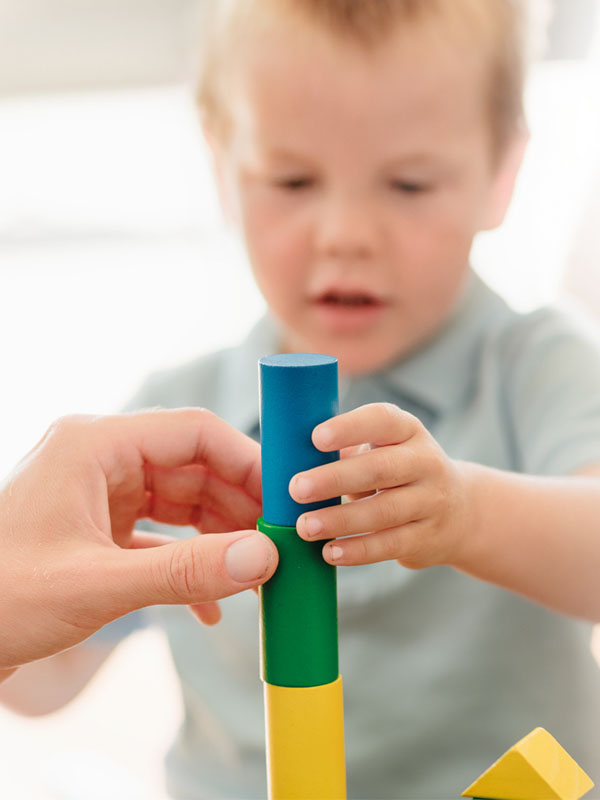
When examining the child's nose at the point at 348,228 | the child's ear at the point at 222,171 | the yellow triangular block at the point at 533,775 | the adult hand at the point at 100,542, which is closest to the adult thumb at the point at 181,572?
the adult hand at the point at 100,542

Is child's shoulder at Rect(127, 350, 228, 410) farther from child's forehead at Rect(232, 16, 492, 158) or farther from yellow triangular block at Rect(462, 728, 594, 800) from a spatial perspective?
yellow triangular block at Rect(462, 728, 594, 800)

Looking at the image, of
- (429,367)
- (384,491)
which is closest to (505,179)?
(429,367)

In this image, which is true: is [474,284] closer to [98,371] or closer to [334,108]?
[334,108]

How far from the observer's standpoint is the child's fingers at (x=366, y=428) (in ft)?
1.20

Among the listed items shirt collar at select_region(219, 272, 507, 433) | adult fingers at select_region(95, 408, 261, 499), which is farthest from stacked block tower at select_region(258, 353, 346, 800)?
shirt collar at select_region(219, 272, 507, 433)

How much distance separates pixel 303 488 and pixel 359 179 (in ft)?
1.19

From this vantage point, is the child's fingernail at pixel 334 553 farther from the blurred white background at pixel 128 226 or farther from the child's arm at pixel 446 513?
the blurred white background at pixel 128 226

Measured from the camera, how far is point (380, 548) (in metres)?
0.42

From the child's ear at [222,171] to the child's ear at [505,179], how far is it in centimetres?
21

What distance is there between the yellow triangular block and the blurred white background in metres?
0.51

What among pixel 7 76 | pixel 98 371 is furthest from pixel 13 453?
pixel 7 76

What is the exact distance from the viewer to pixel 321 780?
38 centimetres

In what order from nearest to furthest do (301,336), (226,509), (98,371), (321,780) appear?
1. (321,780)
2. (226,509)
3. (301,336)
4. (98,371)

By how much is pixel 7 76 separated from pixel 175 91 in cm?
24
